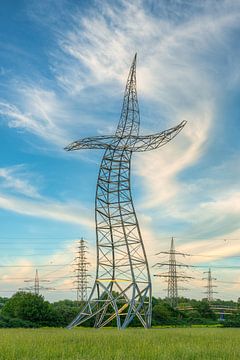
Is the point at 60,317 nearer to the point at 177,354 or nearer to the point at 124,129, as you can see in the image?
the point at 124,129

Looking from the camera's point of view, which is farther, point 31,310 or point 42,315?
point 31,310

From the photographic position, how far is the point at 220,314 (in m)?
87.5

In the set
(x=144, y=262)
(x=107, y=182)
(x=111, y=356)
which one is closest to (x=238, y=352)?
(x=111, y=356)

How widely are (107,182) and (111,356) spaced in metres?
32.3

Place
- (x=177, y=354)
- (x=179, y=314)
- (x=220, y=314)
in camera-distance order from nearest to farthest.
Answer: (x=177, y=354)
(x=179, y=314)
(x=220, y=314)

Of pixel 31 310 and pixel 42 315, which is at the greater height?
pixel 31 310

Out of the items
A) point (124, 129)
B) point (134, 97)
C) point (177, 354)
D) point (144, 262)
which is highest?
point (134, 97)

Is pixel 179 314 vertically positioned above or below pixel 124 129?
below

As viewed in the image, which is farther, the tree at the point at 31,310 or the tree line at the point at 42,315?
the tree at the point at 31,310

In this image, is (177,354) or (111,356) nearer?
(111,356)

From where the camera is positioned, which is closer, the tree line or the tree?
the tree line

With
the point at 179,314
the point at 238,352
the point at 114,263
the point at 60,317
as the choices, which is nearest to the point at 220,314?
the point at 179,314

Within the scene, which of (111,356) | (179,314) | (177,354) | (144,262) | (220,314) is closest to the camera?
(111,356)

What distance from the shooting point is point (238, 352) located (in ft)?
48.1
